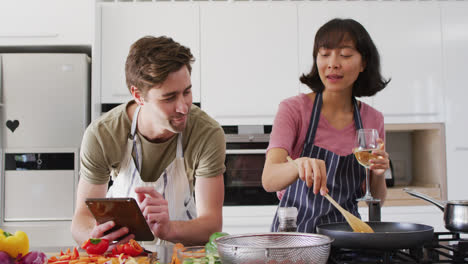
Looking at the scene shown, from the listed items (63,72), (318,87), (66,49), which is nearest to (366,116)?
(318,87)

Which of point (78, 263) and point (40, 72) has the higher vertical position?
point (40, 72)

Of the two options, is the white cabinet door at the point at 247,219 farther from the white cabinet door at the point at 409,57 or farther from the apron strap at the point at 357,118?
the apron strap at the point at 357,118

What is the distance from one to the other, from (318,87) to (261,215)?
1298mm

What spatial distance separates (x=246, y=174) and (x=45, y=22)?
1490mm

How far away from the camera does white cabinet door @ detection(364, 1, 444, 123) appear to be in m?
2.80

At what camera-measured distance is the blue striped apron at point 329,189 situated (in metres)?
1.37

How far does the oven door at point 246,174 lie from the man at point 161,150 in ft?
3.46

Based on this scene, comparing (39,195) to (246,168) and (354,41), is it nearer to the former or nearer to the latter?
(246,168)

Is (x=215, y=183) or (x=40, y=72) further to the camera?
(x=40, y=72)

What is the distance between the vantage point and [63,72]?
2.62 meters

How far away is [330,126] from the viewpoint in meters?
1.47


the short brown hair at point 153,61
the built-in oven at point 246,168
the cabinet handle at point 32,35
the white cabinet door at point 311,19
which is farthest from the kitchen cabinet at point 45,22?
the short brown hair at point 153,61

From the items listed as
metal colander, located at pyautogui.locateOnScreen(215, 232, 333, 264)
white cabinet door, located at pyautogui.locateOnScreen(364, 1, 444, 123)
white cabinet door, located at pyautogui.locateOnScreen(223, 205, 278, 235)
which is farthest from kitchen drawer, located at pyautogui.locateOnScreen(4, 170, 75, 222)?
metal colander, located at pyautogui.locateOnScreen(215, 232, 333, 264)

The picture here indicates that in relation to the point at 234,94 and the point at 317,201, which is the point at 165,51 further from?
the point at 234,94
